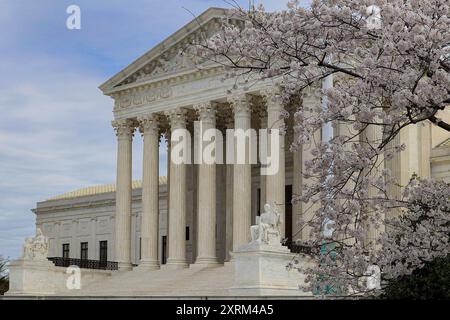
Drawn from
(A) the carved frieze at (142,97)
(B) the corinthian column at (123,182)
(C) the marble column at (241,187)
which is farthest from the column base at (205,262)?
(A) the carved frieze at (142,97)

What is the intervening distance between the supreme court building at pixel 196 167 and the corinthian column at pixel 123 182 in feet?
0.18

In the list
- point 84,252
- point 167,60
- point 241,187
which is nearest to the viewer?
point 241,187

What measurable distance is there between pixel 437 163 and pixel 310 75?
100 ft

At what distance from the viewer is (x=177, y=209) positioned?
2010 inches

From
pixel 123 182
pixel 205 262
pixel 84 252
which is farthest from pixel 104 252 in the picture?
pixel 205 262

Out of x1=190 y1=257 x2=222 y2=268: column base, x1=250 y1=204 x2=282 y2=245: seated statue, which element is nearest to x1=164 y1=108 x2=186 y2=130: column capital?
x1=190 y1=257 x2=222 y2=268: column base

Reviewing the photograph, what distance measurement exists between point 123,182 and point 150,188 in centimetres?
209

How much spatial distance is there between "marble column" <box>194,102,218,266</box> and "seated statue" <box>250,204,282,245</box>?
29.5 feet

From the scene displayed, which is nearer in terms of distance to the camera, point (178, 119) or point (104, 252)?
point (178, 119)

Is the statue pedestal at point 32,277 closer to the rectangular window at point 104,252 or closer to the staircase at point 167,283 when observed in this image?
the staircase at point 167,283

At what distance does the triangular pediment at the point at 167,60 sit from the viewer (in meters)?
50.0

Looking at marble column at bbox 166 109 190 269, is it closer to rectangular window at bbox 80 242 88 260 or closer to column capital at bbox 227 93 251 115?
column capital at bbox 227 93 251 115

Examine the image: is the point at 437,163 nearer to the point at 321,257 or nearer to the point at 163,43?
the point at 163,43

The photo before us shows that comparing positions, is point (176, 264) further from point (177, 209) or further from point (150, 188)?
point (150, 188)
